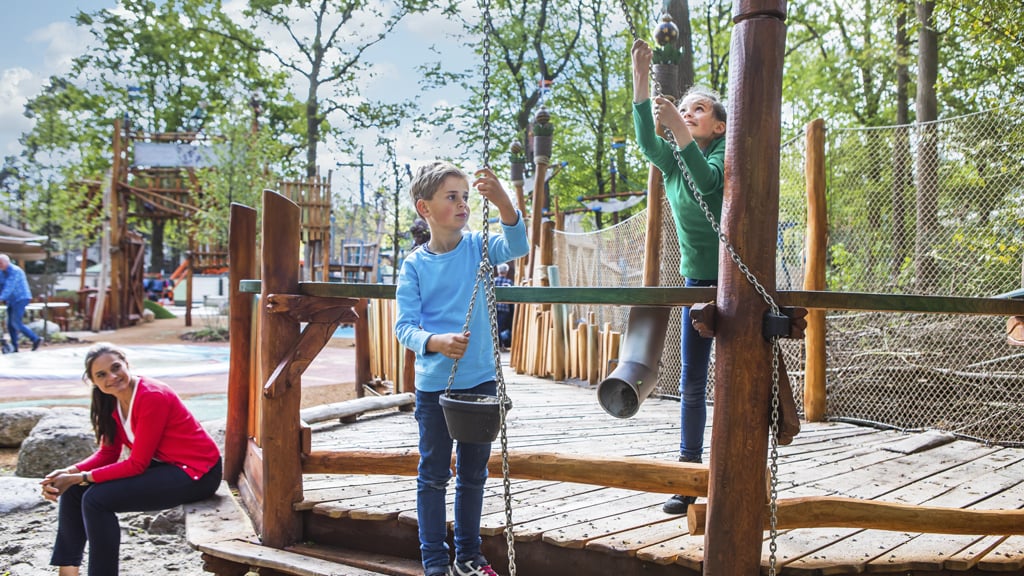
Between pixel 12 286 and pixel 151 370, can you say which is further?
pixel 12 286

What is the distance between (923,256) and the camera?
6.16 meters

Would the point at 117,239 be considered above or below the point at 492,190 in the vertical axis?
above

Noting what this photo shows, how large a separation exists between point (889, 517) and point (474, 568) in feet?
5.22

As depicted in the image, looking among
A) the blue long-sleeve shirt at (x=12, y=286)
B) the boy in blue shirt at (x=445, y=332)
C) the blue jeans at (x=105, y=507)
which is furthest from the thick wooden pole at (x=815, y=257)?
the blue long-sleeve shirt at (x=12, y=286)

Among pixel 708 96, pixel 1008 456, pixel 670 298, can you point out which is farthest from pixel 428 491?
pixel 1008 456

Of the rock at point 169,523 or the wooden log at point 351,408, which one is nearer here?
the rock at point 169,523

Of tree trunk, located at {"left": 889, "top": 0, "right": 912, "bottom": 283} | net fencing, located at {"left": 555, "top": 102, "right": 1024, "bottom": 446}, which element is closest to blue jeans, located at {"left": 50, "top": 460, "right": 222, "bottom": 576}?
net fencing, located at {"left": 555, "top": 102, "right": 1024, "bottom": 446}

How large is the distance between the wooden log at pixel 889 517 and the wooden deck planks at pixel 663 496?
98 millimetres

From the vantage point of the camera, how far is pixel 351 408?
5.70 meters

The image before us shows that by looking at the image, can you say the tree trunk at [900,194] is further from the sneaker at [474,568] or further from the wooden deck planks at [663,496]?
the sneaker at [474,568]

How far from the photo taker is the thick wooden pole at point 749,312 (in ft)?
8.06

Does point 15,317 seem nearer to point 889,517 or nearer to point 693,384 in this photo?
point 693,384

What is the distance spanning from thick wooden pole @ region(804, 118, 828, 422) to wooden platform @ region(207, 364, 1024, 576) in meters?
0.38

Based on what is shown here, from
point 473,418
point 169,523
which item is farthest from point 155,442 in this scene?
point 473,418
